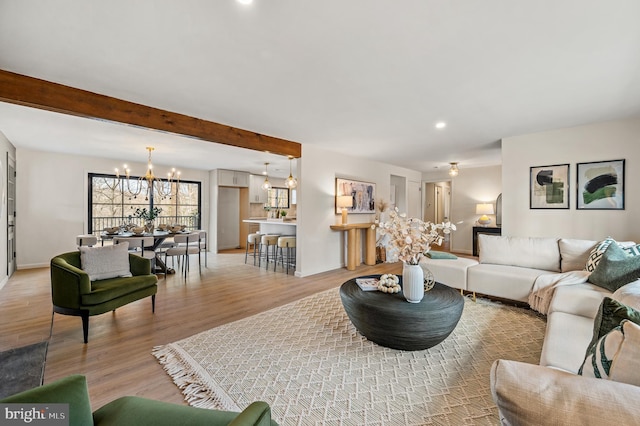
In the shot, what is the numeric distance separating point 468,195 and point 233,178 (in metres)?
6.88

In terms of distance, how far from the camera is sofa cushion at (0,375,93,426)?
91 centimetres

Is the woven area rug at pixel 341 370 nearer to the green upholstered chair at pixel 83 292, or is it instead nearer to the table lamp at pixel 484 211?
the green upholstered chair at pixel 83 292

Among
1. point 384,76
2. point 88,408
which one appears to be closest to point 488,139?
point 384,76

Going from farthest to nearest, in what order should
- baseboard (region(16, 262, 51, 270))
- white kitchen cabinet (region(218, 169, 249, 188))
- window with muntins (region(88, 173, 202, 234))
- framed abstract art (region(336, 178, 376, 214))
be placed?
white kitchen cabinet (region(218, 169, 249, 188)) → window with muntins (region(88, 173, 202, 234)) → framed abstract art (region(336, 178, 376, 214)) → baseboard (region(16, 262, 51, 270))

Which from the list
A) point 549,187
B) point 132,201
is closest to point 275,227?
point 132,201

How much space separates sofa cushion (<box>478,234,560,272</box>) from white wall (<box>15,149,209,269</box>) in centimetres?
811

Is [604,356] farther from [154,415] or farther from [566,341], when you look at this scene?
[154,415]

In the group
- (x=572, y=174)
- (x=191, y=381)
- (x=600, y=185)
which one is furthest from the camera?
(x=572, y=174)

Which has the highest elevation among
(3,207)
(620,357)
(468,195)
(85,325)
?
(468,195)

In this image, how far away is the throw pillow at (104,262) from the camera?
3.05 metres

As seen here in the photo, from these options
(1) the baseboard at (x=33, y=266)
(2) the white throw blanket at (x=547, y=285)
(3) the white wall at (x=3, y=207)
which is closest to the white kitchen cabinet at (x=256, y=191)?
(1) the baseboard at (x=33, y=266)

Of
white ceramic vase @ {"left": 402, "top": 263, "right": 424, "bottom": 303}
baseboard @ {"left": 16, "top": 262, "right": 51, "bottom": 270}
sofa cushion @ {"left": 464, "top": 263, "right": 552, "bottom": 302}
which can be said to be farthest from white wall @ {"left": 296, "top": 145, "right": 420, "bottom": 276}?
baseboard @ {"left": 16, "top": 262, "right": 51, "bottom": 270}

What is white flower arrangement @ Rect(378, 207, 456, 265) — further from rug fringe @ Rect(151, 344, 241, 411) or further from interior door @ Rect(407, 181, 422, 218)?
interior door @ Rect(407, 181, 422, 218)

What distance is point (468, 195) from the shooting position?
7.87m
